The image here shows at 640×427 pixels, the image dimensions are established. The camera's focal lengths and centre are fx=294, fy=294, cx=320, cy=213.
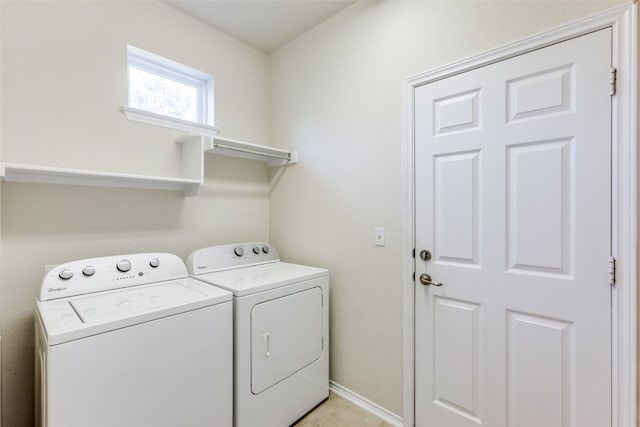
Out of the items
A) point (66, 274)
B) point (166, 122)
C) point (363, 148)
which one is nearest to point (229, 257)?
point (66, 274)

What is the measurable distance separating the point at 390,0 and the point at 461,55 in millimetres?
645

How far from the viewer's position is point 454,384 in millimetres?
1571

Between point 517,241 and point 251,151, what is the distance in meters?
1.77

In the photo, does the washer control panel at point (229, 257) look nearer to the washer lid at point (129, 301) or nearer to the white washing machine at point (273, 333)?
the white washing machine at point (273, 333)

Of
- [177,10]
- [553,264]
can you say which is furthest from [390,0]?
[553,264]

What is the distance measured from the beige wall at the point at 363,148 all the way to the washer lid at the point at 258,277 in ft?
0.78

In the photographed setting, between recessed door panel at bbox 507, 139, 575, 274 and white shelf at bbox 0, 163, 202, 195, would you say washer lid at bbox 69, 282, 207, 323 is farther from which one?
recessed door panel at bbox 507, 139, 575, 274

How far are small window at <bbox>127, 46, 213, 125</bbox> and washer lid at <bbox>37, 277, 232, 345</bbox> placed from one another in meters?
1.21

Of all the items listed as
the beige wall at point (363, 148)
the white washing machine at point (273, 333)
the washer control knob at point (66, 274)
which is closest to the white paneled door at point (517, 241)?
the beige wall at point (363, 148)

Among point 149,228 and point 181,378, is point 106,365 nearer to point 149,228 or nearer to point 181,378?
point 181,378

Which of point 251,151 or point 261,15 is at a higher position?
point 261,15

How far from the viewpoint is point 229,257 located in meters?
2.10

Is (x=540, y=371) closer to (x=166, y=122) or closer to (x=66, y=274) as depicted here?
(x=66, y=274)

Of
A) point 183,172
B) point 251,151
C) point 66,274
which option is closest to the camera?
point 66,274
